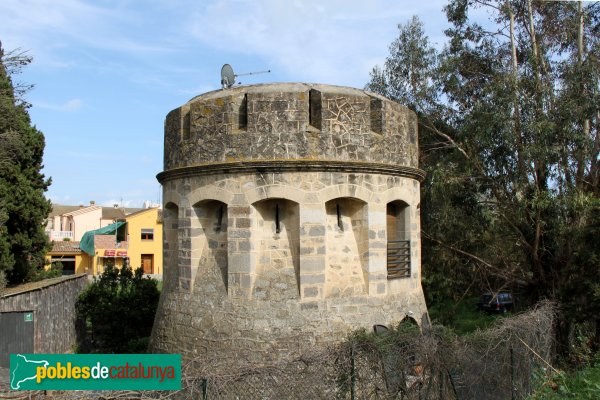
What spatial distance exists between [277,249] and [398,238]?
2.81 meters

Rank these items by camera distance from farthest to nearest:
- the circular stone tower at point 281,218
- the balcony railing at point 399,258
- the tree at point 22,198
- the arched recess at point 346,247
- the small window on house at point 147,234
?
the small window on house at point 147,234 → the tree at point 22,198 → the balcony railing at point 399,258 → the arched recess at point 346,247 → the circular stone tower at point 281,218

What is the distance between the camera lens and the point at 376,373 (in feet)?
20.9

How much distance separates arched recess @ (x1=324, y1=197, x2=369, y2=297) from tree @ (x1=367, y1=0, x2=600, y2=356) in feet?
16.9

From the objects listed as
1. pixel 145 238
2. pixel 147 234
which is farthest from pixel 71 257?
pixel 147 234

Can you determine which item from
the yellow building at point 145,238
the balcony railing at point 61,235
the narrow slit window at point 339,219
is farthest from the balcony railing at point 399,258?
the balcony railing at point 61,235

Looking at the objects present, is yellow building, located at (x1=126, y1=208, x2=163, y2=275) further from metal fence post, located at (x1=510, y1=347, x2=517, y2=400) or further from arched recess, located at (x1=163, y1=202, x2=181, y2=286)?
metal fence post, located at (x1=510, y1=347, x2=517, y2=400)

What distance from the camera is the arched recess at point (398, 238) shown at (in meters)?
10.5

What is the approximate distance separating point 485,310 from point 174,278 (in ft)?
52.5

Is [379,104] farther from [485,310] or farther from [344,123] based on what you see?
[485,310]

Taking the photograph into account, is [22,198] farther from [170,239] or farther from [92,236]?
[92,236]

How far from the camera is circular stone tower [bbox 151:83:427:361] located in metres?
9.06

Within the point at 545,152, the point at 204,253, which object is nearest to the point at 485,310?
the point at 545,152

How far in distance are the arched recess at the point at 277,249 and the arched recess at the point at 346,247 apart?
0.59m

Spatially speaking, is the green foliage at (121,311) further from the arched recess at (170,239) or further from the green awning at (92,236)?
the green awning at (92,236)
